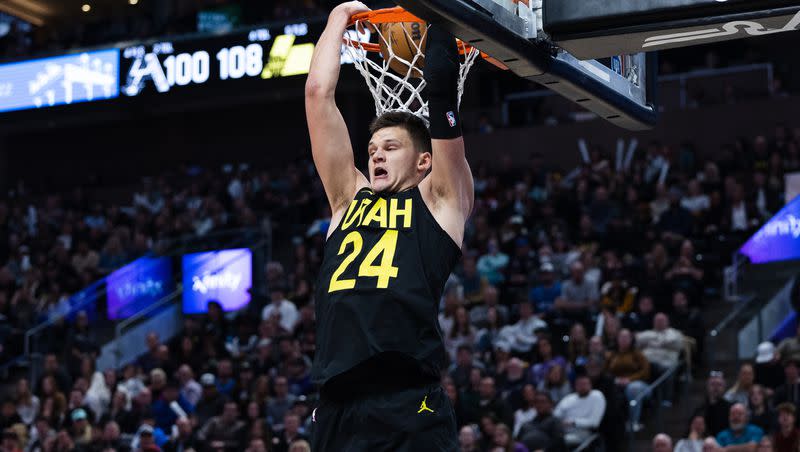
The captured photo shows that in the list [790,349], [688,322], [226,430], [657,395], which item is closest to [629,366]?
[657,395]

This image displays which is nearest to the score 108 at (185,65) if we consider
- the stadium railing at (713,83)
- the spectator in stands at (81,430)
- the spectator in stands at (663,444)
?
the stadium railing at (713,83)

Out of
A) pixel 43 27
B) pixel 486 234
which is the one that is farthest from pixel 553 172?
pixel 43 27

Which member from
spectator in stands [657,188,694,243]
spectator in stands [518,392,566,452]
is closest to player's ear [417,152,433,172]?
spectator in stands [518,392,566,452]

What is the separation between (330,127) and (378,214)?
16.1 inches

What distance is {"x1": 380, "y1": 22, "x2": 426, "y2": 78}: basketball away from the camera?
216 inches

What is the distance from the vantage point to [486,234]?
16844 millimetres

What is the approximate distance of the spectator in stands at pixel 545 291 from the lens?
14828mm

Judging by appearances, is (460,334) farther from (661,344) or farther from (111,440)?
(111,440)

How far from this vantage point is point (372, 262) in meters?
4.14

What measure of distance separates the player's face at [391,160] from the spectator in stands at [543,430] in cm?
775

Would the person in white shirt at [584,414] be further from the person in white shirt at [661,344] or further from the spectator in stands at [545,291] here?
the spectator in stands at [545,291]

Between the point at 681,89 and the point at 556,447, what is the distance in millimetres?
10687

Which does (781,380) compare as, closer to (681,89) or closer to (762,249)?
(762,249)

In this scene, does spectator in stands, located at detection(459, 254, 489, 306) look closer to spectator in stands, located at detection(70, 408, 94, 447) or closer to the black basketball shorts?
spectator in stands, located at detection(70, 408, 94, 447)
